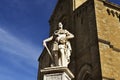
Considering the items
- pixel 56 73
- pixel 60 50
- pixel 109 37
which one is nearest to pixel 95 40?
pixel 109 37

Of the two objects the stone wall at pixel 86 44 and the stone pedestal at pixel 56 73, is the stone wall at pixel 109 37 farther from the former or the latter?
the stone pedestal at pixel 56 73

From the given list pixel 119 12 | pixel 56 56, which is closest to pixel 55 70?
pixel 56 56

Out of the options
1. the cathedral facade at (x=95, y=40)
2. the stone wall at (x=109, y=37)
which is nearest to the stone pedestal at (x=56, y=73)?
the cathedral facade at (x=95, y=40)

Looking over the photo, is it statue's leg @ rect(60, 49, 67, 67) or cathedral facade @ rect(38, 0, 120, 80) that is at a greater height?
cathedral facade @ rect(38, 0, 120, 80)

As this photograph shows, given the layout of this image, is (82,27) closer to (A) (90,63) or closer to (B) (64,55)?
(A) (90,63)

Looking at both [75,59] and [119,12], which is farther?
[119,12]

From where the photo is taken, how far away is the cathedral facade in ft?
48.0

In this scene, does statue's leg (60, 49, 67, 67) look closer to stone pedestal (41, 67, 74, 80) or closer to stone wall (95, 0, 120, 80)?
stone pedestal (41, 67, 74, 80)

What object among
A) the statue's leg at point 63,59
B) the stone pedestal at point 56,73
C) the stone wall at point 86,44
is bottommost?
the stone pedestal at point 56,73

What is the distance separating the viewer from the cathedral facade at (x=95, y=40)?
1462 cm

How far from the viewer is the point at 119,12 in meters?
18.8

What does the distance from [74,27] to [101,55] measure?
197 inches

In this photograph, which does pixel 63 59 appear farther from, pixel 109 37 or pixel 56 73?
pixel 109 37

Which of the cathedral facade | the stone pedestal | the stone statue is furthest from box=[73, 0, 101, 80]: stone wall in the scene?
the stone pedestal
